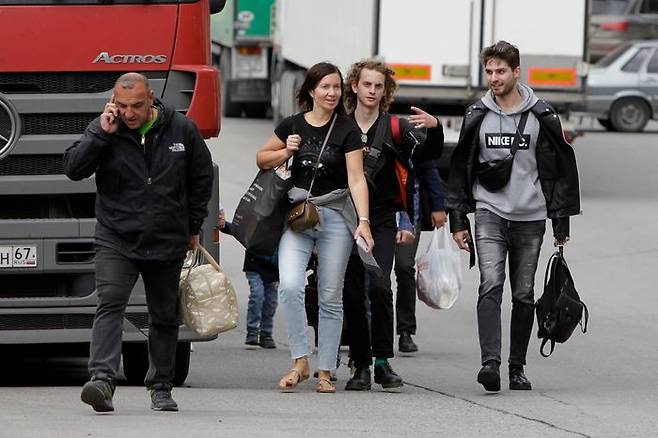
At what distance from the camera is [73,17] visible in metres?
9.63

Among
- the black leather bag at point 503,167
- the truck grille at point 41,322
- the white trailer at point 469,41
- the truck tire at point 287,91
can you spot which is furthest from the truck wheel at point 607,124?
the truck grille at point 41,322

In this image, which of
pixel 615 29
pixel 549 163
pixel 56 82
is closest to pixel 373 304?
pixel 549 163

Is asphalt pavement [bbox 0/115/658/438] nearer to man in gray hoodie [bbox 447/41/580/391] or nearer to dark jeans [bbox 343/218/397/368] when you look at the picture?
dark jeans [bbox 343/218/397/368]

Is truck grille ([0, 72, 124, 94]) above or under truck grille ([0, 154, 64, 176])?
above

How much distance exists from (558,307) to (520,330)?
259mm

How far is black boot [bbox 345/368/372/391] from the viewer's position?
9.98 meters

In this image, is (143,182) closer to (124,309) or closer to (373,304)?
(124,309)

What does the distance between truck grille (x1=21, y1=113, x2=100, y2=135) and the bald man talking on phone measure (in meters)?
0.95

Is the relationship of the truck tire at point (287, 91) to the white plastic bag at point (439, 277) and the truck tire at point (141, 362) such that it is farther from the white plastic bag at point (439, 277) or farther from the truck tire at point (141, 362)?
the truck tire at point (141, 362)

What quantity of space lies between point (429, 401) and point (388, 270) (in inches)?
31.5

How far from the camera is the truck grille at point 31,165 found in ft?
31.6

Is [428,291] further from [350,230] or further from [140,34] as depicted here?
[140,34]

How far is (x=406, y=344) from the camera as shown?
1187cm

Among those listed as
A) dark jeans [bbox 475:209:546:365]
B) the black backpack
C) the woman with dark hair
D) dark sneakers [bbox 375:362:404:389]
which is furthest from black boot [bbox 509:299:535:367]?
the woman with dark hair
